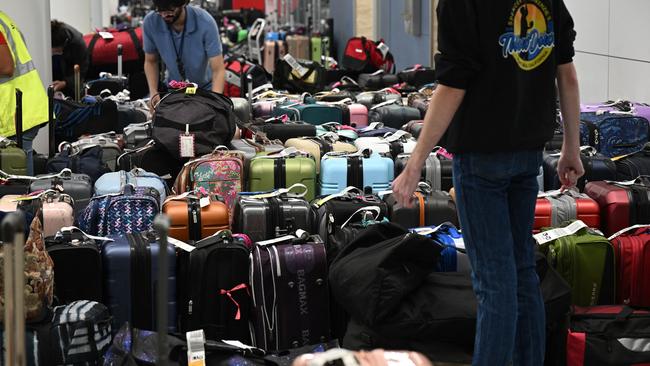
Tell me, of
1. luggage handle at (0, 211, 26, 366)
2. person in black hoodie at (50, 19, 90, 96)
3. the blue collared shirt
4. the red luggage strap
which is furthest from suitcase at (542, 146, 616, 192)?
person in black hoodie at (50, 19, 90, 96)

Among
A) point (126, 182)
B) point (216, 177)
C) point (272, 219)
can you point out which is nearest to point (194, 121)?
point (216, 177)

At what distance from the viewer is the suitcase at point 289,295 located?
439 cm

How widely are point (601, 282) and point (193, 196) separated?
188 centimetres

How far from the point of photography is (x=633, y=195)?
502 cm

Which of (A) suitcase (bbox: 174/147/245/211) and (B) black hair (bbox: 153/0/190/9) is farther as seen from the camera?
(B) black hair (bbox: 153/0/190/9)

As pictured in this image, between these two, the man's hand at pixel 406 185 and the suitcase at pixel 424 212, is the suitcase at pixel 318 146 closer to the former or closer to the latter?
the suitcase at pixel 424 212

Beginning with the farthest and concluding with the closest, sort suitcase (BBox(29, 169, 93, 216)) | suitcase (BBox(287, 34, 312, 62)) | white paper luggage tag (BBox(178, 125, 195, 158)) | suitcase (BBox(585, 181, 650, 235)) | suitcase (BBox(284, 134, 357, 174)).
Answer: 1. suitcase (BBox(287, 34, 312, 62))
2. suitcase (BBox(284, 134, 357, 174))
3. white paper luggage tag (BBox(178, 125, 195, 158))
4. suitcase (BBox(29, 169, 93, 216))
5. suitcase (BBox(585, 181, 650, 235))

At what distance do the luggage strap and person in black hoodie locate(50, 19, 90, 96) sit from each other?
20.1ft

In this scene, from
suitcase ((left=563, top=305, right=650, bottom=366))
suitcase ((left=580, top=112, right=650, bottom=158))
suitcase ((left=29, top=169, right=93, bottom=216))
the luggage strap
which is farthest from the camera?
suitcase ((left=580, top=112, right=650, bottom=158))

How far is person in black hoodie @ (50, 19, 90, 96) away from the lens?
9789 mm

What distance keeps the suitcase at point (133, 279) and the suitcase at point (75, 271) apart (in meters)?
0.06

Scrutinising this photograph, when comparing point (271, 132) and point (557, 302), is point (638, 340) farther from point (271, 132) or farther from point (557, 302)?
point (271, 132)

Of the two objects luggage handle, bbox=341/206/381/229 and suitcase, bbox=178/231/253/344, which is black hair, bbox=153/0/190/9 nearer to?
luggage handle, bbox=341/206/381/229

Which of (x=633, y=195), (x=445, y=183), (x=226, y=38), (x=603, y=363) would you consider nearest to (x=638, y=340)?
(x=603, y=363)
